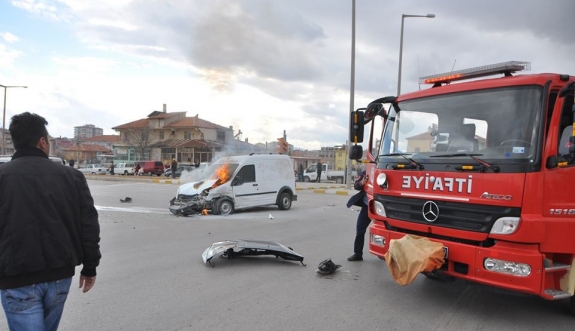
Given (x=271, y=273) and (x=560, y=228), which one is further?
(x=271, y=273)

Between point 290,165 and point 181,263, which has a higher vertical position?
point 290,165

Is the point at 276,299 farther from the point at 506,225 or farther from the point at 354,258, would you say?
the point at 506,225

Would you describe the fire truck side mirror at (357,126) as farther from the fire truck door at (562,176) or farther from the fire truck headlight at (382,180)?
the fire truck door at (562,176)

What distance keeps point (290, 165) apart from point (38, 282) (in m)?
11.9

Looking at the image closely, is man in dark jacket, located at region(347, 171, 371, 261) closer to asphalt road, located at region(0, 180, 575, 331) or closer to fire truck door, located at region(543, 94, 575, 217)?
asphalt road, located at region(0, 180, 575, 331)

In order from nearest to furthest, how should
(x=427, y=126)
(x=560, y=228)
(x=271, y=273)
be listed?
(x=560, y=228) → (x=427, y=126) → (x=271, y=273)

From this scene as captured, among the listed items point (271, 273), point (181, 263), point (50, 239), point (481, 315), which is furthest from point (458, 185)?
point (181, 263)

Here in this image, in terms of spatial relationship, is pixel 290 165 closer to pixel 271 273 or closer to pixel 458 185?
pixel 271 273

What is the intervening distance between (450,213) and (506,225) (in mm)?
566

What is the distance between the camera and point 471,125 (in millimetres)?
4484

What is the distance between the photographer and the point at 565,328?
3.96 metres

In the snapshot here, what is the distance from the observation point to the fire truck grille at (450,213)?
3945mm

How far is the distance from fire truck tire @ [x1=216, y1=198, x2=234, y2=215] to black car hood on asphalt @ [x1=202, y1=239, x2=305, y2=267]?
5841 mm

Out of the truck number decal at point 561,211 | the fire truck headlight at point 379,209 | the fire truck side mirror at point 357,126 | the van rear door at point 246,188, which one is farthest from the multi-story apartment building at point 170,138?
the truck number decal at point 561,211
